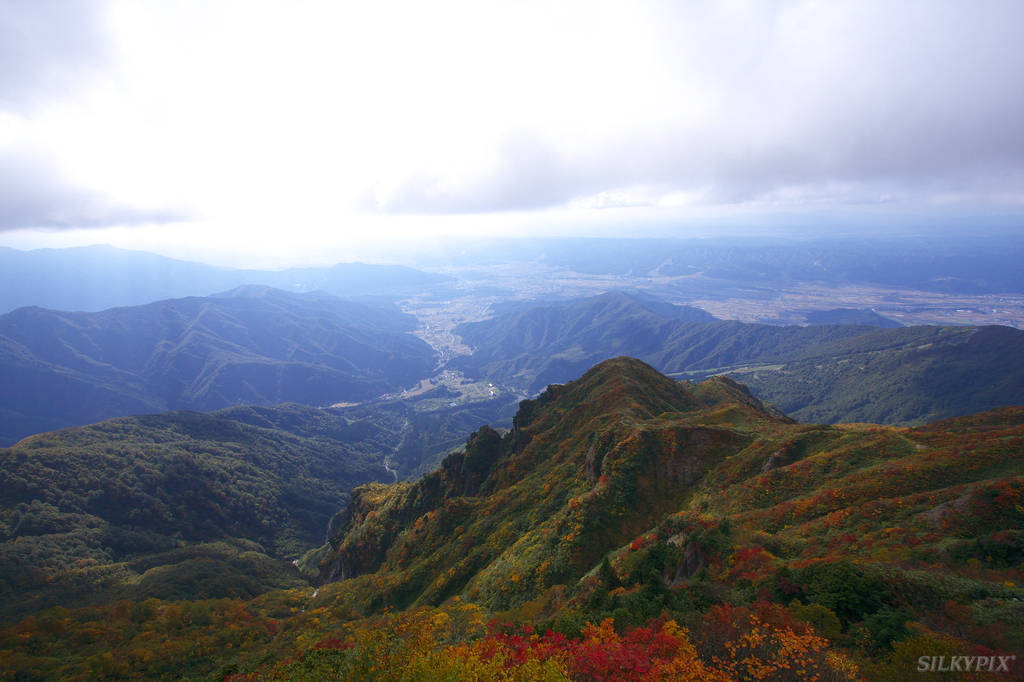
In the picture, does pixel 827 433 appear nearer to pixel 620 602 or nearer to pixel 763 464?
pixel 763 464

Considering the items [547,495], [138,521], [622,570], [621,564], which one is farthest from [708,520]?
[138,521]

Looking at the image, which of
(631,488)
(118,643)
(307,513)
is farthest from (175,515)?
(631,488)

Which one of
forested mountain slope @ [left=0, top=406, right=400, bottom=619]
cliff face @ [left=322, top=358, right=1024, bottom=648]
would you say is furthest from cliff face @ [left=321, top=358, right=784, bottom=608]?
forested mountain slope @ [left=0, top=406, right=400, bottom=619]

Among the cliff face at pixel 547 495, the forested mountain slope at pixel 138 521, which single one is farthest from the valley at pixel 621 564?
the forested mountain slope at pixel 138 521

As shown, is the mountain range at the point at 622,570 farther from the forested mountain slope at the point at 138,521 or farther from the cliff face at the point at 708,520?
the forested mountain slope at the point at 138,521

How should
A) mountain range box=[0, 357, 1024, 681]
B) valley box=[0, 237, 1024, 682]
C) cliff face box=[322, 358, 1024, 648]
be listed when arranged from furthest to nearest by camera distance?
cliff face box=[322, 358, 1024, 648] → valley box=[0, 237, 1024, 682] → mountain range box=[0, 357, 1024, 681]

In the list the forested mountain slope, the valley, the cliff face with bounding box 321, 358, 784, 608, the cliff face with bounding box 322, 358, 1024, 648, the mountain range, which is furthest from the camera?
the forested mountain slope

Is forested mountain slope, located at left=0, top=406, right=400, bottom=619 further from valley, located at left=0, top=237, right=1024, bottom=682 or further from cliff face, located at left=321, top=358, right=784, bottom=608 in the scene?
cliff face, located at left=321, top=358, right=784, bottom=608

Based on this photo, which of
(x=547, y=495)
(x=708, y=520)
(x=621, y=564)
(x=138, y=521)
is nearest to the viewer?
(x=708, y=520)

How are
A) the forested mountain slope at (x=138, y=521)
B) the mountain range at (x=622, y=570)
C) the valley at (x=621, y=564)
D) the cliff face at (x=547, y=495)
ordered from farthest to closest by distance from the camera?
1. the forested mountain slope at (x=138, y=521)
2. the cliff face at (x=547, y=495)
3. the valley at (x=621, y=564)
4. the mountain range at (x=622, y=570)

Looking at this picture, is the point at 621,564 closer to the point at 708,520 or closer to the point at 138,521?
the point at 708,520
